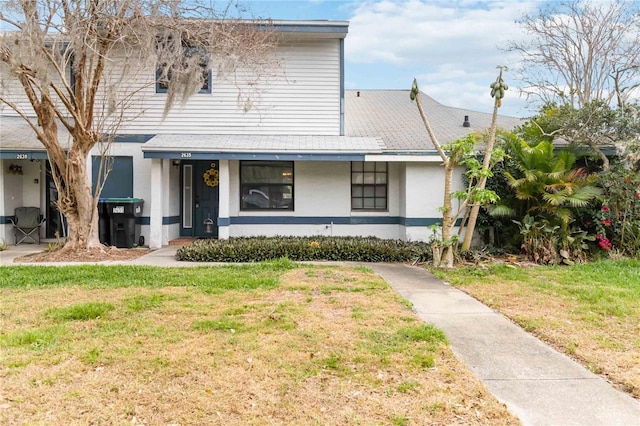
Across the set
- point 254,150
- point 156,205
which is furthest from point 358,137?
point 156,205

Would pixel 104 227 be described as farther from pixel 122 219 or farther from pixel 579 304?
pixel 579 304

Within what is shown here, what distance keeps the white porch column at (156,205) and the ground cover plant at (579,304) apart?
728 centimetres

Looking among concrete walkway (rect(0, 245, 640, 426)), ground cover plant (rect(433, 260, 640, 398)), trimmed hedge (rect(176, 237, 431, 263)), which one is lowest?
concrete walkway (rect(0, 245, 640, 426))

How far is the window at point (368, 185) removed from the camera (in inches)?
488

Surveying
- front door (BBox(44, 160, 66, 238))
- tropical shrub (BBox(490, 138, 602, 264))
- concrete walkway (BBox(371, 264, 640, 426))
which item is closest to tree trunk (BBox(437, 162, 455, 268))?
tropical shrub (BBox(490, 138, 602, 264))

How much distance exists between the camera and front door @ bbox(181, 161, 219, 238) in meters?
12.9

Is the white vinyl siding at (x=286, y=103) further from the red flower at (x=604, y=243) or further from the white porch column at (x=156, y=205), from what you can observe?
the red flower at (x=604, y=243)

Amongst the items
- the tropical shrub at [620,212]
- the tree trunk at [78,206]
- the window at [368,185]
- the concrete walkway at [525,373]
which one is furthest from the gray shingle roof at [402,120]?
the tree trunk at [78,206]

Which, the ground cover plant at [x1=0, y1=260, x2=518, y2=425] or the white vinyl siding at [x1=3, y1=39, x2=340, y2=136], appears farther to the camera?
the white vinyl siding at [x1=3, y1=39, x2=340, y2=136]

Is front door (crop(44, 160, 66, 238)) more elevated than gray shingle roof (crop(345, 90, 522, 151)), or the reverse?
gray shingle roof (crop(345, 90, 522, 151))

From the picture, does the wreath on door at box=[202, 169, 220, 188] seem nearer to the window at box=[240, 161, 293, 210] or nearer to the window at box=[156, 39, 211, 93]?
the window at box=[240, 161, 293, 210]

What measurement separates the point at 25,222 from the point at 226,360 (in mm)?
10886

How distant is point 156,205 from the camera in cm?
1141

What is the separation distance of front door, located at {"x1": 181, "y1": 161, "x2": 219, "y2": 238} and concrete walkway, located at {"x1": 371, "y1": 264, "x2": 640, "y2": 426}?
818cm
